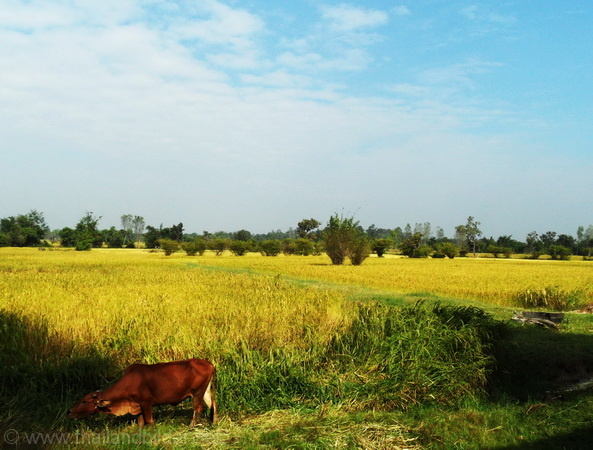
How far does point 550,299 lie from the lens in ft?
48.3

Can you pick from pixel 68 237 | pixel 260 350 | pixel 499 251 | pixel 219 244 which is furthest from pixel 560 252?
pixel 68 237

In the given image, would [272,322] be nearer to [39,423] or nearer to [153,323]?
[153,323]

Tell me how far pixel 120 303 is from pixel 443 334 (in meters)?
7.06

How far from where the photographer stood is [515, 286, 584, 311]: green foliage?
47.1 feet

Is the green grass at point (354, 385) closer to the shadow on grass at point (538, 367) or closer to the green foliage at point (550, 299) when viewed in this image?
the shadow on grass at point (538, 367)

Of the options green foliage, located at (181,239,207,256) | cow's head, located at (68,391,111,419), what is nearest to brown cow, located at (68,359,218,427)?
cow's head, located at (68,391,111,419)

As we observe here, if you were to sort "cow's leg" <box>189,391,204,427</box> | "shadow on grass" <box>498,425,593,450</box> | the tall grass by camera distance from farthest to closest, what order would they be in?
the tall grass → "cow's leg" <box>189,391,204,427</box> → "shadow on grass" <box>498,425,593,450</box>

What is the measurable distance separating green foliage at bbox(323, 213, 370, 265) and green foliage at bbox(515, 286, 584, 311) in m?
23.4

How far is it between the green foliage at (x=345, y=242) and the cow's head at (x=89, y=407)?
115 ft

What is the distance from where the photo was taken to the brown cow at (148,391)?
14.2 ft

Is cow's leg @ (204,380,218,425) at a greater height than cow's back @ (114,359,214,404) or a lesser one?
lesser

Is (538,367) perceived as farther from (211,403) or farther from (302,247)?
(302,247)

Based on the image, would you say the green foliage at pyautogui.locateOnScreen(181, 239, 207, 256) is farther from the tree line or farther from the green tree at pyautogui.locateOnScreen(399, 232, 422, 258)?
the green tree at pyautogui.locateOnScreen(399, 232, 422, 258)

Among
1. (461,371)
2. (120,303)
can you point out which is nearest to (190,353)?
(120,303)
